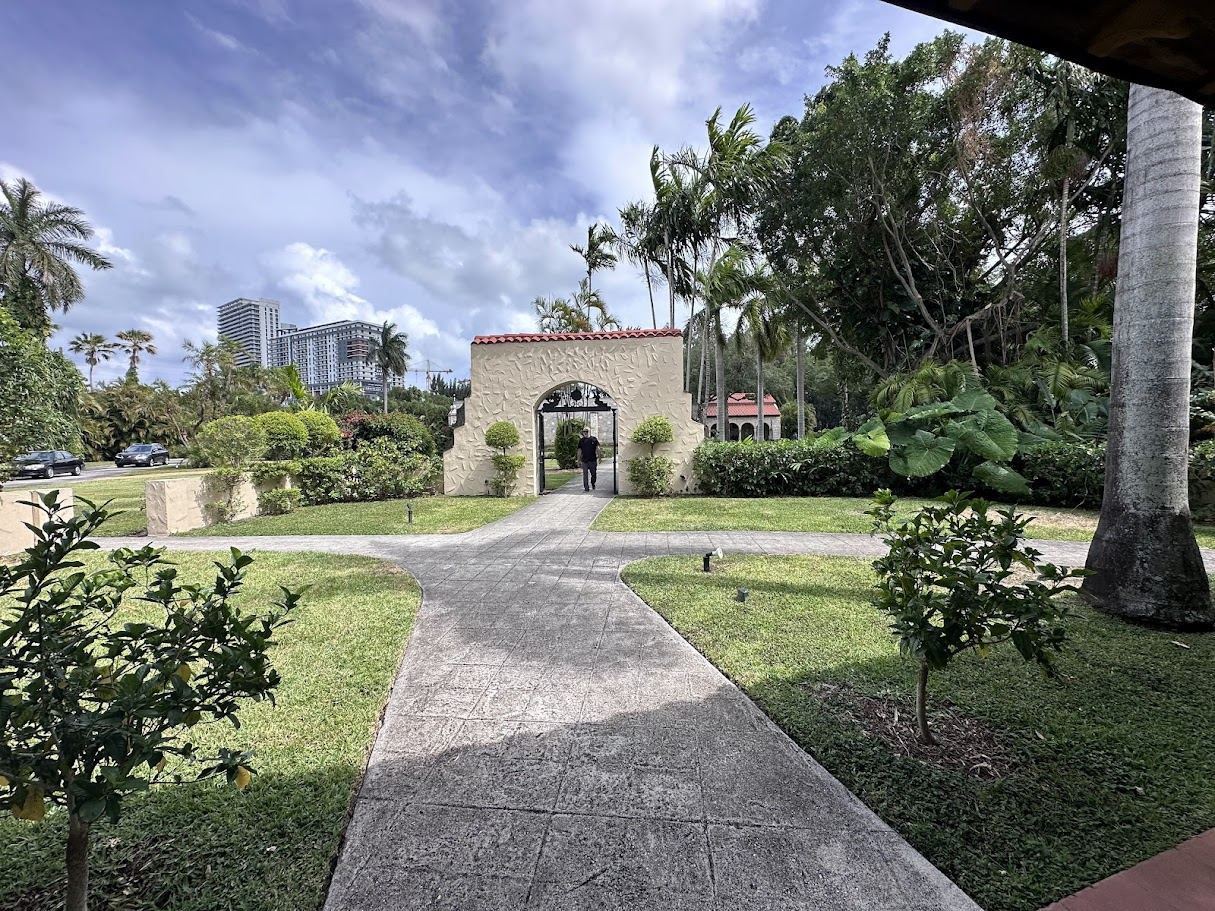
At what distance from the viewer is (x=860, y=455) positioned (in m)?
11.7

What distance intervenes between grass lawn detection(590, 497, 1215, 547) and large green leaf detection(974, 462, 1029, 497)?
17.6 inches

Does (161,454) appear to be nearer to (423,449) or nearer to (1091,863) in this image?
(423,449)

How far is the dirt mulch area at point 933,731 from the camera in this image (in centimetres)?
242

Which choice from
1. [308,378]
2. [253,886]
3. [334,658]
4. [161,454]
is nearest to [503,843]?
[253,886]

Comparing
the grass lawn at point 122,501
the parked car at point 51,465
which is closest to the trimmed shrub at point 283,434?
the grass lawn at point 122,501

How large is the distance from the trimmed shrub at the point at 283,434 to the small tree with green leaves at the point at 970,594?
1211 cm

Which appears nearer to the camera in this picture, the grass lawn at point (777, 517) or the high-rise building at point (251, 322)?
the grass lawn at point (777, 517)

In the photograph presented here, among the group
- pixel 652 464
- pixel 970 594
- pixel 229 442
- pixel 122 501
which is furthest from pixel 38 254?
pixel 970 594

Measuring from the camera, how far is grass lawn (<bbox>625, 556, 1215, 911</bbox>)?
190cm

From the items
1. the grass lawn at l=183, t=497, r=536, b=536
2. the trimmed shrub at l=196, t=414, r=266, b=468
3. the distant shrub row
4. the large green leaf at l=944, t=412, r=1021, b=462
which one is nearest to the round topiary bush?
the grass lawn at l=183, t=497, r=536, b=536

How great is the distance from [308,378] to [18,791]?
65306mm

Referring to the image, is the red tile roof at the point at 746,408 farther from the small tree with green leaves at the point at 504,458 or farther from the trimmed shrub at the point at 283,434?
the trimmed shrub at the point at 283,434

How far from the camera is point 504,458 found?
12.3 m

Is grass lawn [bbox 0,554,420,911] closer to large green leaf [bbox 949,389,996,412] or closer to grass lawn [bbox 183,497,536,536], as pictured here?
grass lawn [bbox 183,497,536,536]
